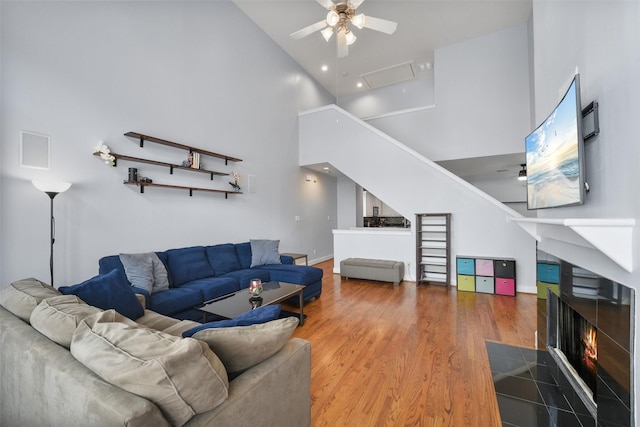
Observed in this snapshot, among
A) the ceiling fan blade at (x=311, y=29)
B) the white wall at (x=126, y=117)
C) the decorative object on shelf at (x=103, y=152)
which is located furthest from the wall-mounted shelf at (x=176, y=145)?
the ceiling fan blade at (x=311, y=29)

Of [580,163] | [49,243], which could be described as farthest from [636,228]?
[49,243]

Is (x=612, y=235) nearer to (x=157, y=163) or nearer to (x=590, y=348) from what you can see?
(x=590, y=348)

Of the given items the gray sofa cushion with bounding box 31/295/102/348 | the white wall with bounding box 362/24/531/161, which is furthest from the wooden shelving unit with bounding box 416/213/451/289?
the gray sofa cushion with bounding box 31/295/102/348

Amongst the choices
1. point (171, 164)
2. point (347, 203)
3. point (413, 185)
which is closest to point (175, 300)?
point (171, 164)

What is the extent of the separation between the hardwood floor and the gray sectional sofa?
668mm

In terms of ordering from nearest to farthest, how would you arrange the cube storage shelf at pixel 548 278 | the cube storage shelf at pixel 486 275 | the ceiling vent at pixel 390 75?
1. the cube storage shelf at pixel 548 278
2. the cube storage shelf at pixel 486 275
3. the ceiling vent at pixel 390 75

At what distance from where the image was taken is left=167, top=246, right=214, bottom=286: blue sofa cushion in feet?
11.0

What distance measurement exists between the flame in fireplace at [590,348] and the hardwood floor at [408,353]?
2.08 feet

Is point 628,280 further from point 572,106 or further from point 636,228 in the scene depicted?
point 572,106

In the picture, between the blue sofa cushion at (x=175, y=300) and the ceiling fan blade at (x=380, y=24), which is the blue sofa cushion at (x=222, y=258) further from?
the ceiling fan blade at (x=380, y=24)

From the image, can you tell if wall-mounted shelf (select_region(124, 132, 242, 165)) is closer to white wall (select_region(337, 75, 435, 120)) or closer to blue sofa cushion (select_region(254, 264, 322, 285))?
blue sofa cushion (select_region(254, 264, 322, 285))

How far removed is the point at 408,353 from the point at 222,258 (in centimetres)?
281

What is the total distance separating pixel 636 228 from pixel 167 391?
1.91m

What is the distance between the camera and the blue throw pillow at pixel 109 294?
6.10 feet
